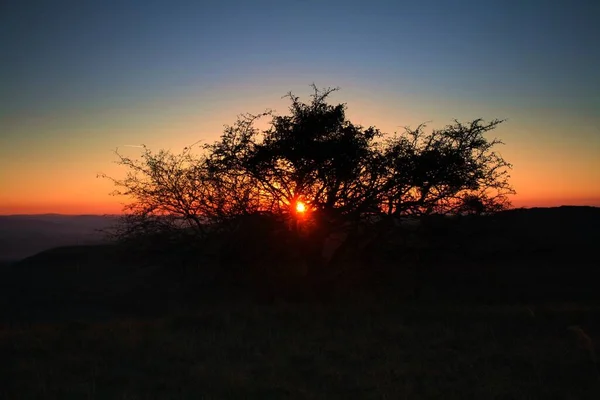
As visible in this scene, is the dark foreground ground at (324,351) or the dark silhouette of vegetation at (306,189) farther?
the dark silhouette of vegetation at (306,189)

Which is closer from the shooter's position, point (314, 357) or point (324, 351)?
point (314, 357)

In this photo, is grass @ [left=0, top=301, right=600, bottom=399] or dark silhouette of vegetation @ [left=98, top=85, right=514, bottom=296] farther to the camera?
dark silhouette of vegetation @ [left=98, top=85, right=514, bottom=296]

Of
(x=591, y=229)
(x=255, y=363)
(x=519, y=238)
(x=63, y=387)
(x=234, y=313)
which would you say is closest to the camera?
(x=63, y=387)

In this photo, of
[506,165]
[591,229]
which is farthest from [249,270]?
[591,229]

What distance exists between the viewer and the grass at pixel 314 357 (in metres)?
8.46

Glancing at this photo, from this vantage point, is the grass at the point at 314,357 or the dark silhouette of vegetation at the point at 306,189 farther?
the dark silhouette of vegetation at the point at 306,189

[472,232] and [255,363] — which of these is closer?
[255,363]

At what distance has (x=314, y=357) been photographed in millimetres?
10375

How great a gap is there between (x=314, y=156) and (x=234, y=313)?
6.02 meters

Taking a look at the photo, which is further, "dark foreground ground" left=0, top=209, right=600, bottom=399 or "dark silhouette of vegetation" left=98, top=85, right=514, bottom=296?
"dark silhouette of vegetation" left=98, top=85, right=514, bottom=296

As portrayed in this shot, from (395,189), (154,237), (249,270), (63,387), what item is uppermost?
(395,189)

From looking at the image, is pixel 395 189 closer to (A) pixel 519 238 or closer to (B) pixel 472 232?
(B) pixel 472 232

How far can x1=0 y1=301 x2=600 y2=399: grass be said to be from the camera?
27.8 ft

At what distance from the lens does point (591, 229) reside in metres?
43.4
